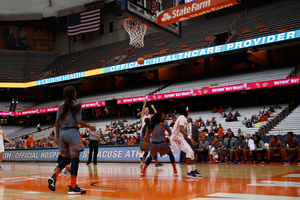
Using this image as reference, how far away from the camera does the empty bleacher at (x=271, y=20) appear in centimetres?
2671

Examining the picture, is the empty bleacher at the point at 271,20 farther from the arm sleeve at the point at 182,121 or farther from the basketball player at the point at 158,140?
the arm sleeve at the point at 182,121

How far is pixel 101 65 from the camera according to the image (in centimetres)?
3944

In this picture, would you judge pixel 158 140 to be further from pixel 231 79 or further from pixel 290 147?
pixel 231 79

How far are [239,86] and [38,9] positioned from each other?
3432cm

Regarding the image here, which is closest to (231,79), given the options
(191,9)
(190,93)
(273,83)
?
(190,93)

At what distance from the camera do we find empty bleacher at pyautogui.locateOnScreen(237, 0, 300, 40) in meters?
26.7

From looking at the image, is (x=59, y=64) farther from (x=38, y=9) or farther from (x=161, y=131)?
(x=161, y=131)

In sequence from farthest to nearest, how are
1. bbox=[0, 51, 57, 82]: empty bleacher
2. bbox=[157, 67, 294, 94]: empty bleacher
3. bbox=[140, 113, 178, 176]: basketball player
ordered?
bbox=[0, 51, 57, 82]: empty bleacher < bbox=[157, 67, 294, 94]: empty bleacher < bbox=[140, 113, 178, 176]: basketball player

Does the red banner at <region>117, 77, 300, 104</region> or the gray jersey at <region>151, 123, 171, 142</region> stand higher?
the red banner at <region>117, 77, 300, 104</region>

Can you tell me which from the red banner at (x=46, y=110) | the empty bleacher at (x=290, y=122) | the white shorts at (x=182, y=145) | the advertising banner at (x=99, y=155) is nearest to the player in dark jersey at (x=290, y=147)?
the advertising banner at (x=99, y=155)

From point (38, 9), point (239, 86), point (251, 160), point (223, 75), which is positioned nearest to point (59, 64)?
point (38, 9)

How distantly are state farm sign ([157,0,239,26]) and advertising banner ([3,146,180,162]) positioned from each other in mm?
7344

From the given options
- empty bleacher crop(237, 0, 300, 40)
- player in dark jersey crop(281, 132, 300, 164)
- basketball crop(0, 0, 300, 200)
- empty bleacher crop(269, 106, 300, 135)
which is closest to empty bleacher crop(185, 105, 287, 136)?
basketball crop(0, 0, 300, 200)

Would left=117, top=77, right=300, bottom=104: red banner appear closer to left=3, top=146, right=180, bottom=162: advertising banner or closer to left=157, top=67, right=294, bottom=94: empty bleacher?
left=157, top=67, right=294, bottom=94: empty bleacher
